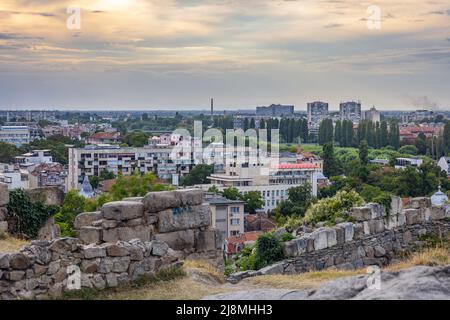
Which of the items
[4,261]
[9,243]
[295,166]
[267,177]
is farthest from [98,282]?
[295,166]

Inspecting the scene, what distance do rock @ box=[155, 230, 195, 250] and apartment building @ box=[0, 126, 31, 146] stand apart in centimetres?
12153

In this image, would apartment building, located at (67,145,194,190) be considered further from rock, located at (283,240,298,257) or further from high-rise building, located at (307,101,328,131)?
rock, located at (283,240,298,257)

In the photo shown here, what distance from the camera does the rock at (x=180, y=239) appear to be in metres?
12.7

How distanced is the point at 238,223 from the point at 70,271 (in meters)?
41.8

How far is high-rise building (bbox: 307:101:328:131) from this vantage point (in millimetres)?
116375

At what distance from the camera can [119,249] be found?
1005cm

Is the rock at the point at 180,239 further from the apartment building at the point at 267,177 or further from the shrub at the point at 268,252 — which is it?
the apartment building at the point at 267,177

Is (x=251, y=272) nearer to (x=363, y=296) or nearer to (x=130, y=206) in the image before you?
(x=130, y=206)

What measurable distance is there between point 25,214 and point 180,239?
3.11m

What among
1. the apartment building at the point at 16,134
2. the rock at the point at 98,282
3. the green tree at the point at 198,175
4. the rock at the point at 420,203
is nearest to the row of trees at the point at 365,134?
the green tree at the point at 198,175

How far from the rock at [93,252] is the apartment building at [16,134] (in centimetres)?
12417

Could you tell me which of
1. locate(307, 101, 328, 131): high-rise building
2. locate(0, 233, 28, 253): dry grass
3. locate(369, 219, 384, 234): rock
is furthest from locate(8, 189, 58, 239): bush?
locate(307, 101, 328, 131): high-rise building

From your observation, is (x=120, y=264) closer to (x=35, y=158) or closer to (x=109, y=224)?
(x=109, y=224)
